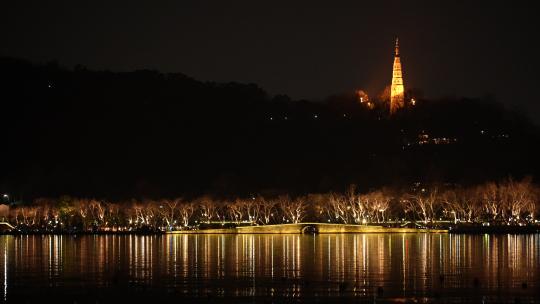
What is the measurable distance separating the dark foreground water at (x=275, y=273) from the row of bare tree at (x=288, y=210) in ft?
135

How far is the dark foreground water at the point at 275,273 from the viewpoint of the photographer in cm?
5303

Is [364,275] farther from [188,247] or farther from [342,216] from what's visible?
[342,216]

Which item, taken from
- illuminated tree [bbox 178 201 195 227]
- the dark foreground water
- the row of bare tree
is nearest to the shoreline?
the row of bare tree

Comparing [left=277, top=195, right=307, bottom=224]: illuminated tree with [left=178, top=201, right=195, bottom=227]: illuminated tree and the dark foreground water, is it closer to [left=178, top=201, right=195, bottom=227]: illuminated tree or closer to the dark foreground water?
[left=178, top=201, right=195, bottom=227]: illuminated tree

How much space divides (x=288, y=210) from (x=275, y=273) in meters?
86.7

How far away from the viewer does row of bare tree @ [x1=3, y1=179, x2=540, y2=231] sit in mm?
141375

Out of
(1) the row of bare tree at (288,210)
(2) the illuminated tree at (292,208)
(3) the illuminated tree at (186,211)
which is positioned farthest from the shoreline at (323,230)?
(2) the illuminated tree at (292,208)

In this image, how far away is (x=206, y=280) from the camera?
6209 cm

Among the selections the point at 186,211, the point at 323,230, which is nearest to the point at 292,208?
the point at 323,230

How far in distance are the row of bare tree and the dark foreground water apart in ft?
135

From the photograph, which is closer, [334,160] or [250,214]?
[250,214]

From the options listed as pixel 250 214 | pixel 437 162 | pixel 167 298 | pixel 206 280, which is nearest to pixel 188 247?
pixel 206 280

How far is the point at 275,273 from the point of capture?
6706cm

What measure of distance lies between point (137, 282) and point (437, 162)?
128m
